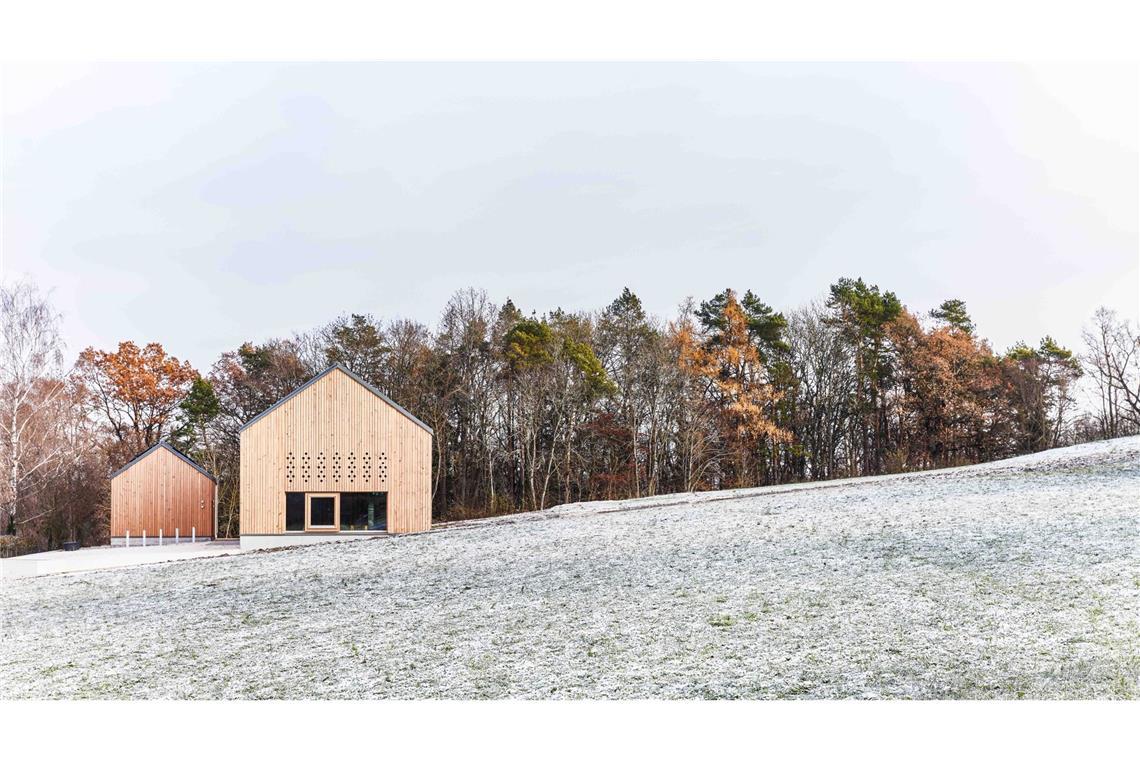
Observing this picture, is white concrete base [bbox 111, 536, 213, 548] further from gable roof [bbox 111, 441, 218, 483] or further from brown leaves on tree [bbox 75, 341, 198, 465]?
brown leaves on tree [bbox 75, 341, 198, 465]

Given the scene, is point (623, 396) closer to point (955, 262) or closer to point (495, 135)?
point (955, 262)

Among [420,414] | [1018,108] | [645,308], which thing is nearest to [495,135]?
[1018,108]

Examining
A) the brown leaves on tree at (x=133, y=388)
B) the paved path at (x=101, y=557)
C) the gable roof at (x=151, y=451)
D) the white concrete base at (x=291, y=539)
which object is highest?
the brown leaves on tree at (x=133, y=388)

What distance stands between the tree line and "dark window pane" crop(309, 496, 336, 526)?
15.2ft

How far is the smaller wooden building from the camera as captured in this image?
19312 mm

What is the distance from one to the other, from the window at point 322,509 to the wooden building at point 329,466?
2 cm

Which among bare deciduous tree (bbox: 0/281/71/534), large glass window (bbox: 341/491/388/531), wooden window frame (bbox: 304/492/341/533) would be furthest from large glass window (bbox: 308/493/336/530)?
bare deciduous tree (bbox: 0/281/71/534)

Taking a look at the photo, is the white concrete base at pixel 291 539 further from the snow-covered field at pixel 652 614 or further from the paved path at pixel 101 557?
the snow-covered field at pixel 652 614

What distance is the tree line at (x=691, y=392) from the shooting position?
21438mm

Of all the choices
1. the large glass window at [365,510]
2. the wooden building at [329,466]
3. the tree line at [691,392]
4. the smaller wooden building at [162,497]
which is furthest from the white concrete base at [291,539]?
the tree line at [691,392]

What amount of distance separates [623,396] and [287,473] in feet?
35.3

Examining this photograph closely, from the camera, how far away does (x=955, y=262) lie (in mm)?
14539

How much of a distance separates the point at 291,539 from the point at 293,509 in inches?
25.2

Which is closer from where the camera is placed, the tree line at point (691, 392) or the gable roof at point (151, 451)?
the gable roof at point (151, 451)
